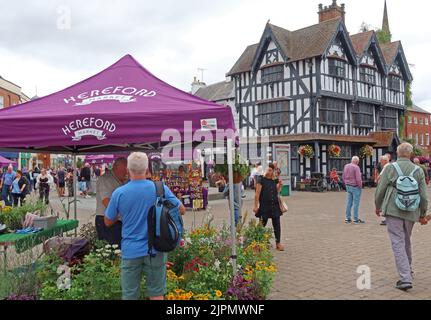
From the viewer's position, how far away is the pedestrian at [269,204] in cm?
770

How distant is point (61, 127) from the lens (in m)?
4.49

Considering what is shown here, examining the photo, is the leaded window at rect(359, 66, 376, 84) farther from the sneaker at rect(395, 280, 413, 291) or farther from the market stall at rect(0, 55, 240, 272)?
the market stall at rect(0, 55, 240, 272)

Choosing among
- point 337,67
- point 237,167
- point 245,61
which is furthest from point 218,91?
point 237,167

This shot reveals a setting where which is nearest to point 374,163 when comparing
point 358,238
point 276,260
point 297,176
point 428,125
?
point 297,176

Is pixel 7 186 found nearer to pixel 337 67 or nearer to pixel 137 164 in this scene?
pixel 137 164

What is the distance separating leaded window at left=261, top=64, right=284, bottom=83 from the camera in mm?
27953

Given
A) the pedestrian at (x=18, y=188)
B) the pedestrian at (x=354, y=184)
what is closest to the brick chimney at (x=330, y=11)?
the pedestrian at (x=354, y=184)

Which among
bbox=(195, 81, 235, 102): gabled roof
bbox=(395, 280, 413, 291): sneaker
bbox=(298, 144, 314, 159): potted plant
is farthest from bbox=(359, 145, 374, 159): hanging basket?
bbox=(395, 280, 413, 291): sneaker

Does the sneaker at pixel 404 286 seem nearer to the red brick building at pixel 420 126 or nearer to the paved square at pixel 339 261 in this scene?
the paved square at pixel 339 261

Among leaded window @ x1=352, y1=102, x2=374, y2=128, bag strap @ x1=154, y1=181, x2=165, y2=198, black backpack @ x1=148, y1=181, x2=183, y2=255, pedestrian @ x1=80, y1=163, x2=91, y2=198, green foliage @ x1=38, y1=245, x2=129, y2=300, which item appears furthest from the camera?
leaded window @ x1=352, y1=102, x2=374, y2=128

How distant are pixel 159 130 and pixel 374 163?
29027mm

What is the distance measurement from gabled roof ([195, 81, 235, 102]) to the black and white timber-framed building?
4295 millimetres

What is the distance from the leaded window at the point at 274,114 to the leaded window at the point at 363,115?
5112 mm
